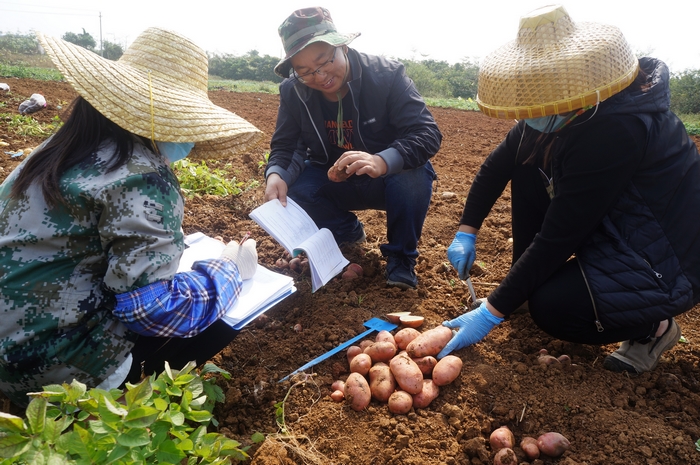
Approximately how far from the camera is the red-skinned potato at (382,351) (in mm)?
1965

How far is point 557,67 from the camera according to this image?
1613 millimetres

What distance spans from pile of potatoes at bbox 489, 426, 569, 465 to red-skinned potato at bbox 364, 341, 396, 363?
48 centimetres

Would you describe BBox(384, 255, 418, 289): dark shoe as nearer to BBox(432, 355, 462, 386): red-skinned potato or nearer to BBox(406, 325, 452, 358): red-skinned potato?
BBox(406, 325, 452, 358): red-skinned potato

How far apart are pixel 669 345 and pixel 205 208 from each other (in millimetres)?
2881

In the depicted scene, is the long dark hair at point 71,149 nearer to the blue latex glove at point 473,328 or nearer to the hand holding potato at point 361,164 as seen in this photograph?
the hand holding potato at point 361,164

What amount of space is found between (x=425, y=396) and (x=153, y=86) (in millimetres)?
1393

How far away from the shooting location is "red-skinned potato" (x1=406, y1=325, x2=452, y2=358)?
197 cm

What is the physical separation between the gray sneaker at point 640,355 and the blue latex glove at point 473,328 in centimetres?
50

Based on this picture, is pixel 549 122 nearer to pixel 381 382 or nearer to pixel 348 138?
pixel 381 382

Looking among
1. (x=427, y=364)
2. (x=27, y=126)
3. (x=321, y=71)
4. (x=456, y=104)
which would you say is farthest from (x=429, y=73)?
(x=427, y=364)

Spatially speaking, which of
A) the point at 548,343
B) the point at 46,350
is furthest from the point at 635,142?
the point at 46,350

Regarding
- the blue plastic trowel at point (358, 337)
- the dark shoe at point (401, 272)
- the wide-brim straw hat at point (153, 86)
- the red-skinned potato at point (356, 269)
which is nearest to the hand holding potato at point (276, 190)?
the red-skinned potato at point (356, 269)

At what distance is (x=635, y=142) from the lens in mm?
1713

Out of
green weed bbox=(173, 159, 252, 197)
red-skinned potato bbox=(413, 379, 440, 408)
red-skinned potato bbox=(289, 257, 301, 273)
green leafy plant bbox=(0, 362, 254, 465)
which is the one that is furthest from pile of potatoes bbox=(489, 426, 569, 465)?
green weed bbox=(173, 159, 252, 197)
